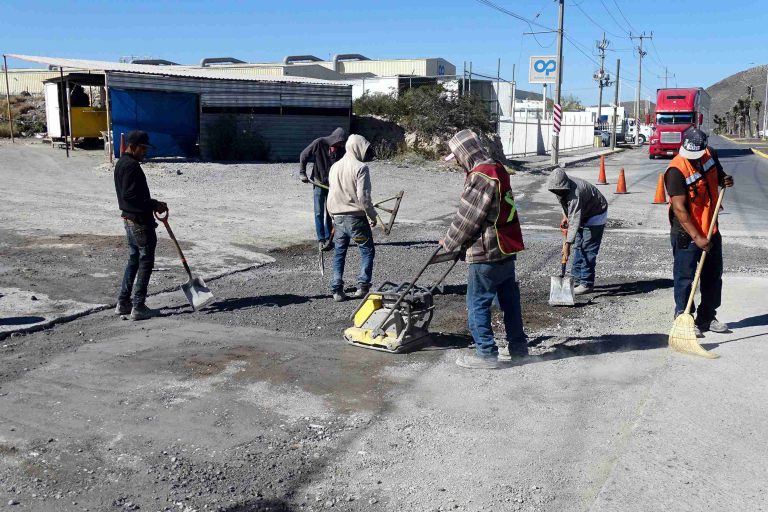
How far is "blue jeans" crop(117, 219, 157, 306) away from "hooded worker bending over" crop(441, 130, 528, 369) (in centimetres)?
322

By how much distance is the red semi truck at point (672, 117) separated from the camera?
40.9m

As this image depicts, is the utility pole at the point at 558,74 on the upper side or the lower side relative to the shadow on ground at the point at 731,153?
upper

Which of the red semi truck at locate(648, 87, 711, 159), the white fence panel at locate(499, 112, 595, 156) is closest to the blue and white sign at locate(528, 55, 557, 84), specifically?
the white fence panel at locate(499, 112, 595, 156)

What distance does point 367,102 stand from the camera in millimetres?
30562

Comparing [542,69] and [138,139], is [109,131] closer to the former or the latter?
[138,139]

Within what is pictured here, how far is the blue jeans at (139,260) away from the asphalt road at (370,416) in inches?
11.6

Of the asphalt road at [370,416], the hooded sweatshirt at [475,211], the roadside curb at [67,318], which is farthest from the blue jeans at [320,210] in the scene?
the hooded sweatshirt at [475,211]

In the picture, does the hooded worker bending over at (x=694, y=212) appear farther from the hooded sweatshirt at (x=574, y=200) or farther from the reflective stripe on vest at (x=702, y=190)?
the hooded sweatshirt at (x=574, y=200)

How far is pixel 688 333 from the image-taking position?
237 inches

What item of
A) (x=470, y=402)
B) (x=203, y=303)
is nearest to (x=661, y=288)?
(x=470, y=402)

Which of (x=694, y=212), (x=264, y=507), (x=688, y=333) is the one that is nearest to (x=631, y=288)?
(x=694, y=212)

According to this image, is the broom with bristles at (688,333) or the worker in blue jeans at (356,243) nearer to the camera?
the broom with bristles at (688,333)

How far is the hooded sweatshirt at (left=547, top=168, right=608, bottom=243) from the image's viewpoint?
796cm

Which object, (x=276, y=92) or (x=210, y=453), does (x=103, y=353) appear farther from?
(x=276, y=92)
